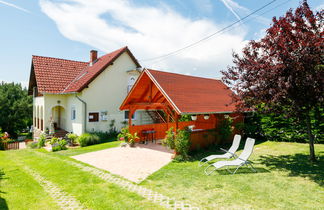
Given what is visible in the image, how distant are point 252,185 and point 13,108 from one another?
A: 32449 mm

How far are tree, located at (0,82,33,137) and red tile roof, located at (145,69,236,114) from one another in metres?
26.0

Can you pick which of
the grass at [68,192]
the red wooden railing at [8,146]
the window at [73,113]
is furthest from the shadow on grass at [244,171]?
the red wooden railing at [8,146]

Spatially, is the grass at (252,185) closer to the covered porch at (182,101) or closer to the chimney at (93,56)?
the covered porch at (182,101)

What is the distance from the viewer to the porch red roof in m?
10.7

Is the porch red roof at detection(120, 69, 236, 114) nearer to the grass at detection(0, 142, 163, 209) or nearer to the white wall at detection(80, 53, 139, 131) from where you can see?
the grass at detection(0, 142, 163, 209)

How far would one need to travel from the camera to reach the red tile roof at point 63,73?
19.4 m

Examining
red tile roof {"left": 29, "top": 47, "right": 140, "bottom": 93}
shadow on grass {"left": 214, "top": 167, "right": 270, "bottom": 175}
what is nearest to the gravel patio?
shadow on grass {"left": 214, "top": 167, "right": 270, "bottom": 175}

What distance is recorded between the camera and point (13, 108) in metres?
28.5

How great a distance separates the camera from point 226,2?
13.6m

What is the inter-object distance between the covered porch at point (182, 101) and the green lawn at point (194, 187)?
291 cm

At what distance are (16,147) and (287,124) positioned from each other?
22534mm

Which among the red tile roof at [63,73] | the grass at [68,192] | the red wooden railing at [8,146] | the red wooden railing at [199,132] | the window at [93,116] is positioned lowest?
the red wooden railing at [8,146]

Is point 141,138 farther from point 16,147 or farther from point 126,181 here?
point 16,147

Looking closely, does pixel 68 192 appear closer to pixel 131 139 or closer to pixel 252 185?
pixel 252 185
